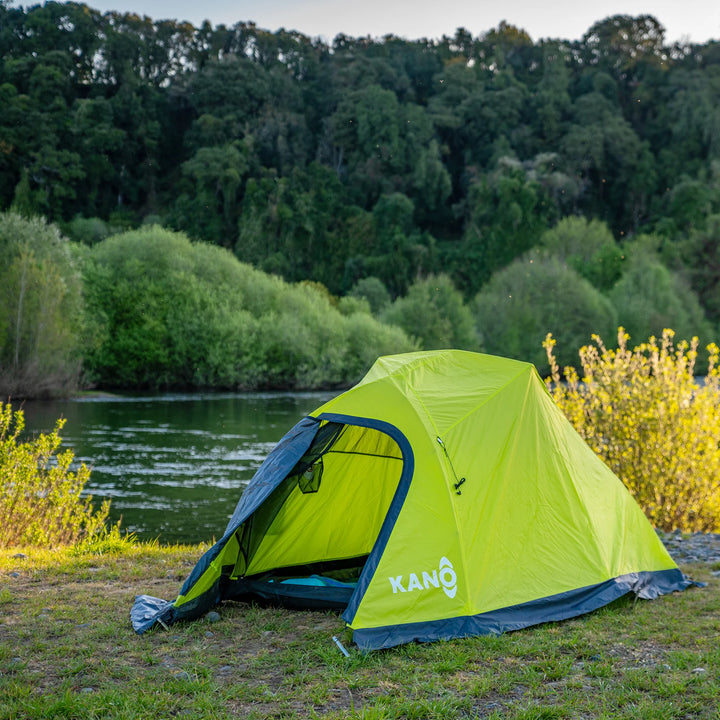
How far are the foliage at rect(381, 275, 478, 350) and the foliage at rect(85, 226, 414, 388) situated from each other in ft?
17.5

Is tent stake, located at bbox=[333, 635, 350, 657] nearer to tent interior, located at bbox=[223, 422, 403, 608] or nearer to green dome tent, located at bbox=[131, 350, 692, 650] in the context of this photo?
green dome tent, located at bbox=[131, 350, 692, 650]

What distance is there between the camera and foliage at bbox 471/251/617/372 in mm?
56906

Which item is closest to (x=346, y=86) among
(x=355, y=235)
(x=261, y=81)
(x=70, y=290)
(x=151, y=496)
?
(x=261, y=81)

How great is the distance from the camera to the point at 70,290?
3819 centimetres

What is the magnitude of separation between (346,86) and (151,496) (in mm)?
93166

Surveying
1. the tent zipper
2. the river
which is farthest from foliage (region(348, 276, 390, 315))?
the tent zipper

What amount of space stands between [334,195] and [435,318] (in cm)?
3764

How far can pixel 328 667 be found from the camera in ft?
17.4

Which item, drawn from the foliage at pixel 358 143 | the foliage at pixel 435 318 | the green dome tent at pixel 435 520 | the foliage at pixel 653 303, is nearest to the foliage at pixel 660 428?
the green dome tent at pixel 435 520

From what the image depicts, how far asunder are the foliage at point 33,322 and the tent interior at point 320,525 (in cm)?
3052

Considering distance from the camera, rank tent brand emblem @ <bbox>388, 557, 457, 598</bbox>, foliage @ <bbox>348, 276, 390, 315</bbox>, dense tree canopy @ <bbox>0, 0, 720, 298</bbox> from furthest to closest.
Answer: dense tree canopy @ <bbox>0, 0, 720, 298</bbox> → foliage @ <bbox>348, 276, 390, 315</bbox> → tent brand emblem @ <bbox>388, 557, 457, 598</bbox>

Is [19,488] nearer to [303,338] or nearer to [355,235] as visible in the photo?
[303,338]

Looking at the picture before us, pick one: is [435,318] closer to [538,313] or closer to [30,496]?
[538,313]

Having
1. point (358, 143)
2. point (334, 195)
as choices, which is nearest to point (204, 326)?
point (334, 195)
